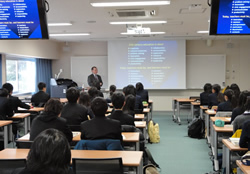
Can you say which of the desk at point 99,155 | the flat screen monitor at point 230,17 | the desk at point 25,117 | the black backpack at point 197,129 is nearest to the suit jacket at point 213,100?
the black backpack at point 197,129

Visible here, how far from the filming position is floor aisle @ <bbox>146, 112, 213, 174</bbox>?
4859mm

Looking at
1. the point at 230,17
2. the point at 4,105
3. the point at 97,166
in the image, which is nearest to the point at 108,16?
the point at 4,105

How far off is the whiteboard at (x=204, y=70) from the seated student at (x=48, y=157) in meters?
10.5

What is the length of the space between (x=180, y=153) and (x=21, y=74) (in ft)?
21.9

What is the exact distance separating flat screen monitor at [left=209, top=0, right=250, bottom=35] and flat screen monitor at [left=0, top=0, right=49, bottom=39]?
2.18m

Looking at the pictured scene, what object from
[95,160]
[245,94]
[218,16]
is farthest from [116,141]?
[245,94]

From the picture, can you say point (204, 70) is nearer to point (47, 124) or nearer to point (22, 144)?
point (47, 124)

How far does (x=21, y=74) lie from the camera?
10133mm

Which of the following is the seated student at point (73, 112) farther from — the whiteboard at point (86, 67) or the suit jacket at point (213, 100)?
the whiteboard at point (86, 67)

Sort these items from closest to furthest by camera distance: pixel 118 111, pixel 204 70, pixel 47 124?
pixel 47 124 < pixel 118 111 < pixel 204 70

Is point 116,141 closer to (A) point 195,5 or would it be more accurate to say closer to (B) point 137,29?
(A) point 195,5

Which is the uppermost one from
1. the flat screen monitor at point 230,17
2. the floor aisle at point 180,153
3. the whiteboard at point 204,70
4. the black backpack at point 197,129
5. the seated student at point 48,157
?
the flat screen monitor at point 230,17

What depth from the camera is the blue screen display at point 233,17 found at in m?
3.52

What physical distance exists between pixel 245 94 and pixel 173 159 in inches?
72.4
